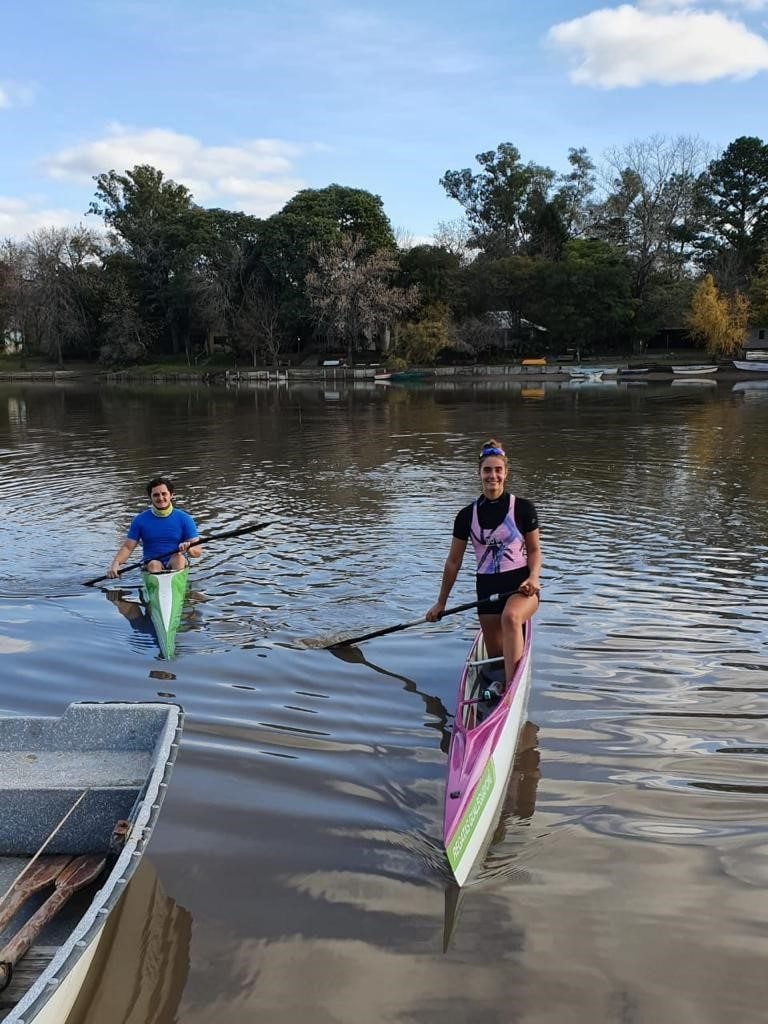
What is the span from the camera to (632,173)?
74.9 m

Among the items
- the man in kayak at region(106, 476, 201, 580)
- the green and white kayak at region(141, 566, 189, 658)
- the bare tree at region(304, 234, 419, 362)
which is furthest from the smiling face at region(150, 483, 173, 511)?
the bare tree at region(304, 234, 419, 362)

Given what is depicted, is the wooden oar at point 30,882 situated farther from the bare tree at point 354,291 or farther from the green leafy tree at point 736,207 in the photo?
the green leafy tree at point 736,207

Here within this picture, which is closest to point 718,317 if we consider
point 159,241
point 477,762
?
point 159,241

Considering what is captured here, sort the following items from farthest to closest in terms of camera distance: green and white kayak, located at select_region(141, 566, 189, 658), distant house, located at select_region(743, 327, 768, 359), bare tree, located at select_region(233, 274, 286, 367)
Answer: bare tree, located at select_region(233, 274, 286, 367) < distant house, located at select_region(743, 327, 768, 359) < green and white kayak, located at select_region(141, 566, 189, 658)

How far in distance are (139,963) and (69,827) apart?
2.76 feet

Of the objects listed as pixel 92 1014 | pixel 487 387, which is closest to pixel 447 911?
pixel 92 1014

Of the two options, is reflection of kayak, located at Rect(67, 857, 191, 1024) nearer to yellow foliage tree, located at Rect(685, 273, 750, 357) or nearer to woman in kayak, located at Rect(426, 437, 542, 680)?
woman in kayak, located at Rect(426, 437, 542, 680)

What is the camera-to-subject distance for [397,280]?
71.2m

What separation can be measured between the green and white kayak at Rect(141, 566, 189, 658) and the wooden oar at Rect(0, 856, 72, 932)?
160 inches

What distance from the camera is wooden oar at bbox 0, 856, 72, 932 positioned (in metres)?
3.88

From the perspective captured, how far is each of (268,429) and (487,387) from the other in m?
27.9

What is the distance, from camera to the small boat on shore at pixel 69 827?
138 inches

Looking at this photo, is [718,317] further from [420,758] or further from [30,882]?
[30,882]

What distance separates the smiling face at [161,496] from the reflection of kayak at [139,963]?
617 cm
